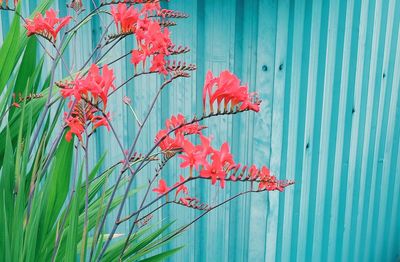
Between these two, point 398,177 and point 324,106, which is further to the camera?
point 398,177

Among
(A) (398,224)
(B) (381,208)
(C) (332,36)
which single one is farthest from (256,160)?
(A) (398,224)

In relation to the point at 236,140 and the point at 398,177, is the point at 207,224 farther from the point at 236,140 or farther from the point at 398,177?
the point at 398,177

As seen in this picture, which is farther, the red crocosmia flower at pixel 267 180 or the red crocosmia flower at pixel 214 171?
the red crocosmia flower at pixel 267 180

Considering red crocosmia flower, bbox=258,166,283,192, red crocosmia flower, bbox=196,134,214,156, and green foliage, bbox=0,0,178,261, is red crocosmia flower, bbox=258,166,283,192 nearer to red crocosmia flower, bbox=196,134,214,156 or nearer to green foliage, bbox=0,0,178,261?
red crocosmia flower, bbox=196,134,214,156

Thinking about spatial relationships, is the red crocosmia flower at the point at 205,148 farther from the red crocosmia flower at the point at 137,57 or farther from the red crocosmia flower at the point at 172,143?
the red crocosmia flower at the point at 137,57

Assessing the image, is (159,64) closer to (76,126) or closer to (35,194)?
(76,126)

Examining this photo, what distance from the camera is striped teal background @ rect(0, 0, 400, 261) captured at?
78.4 inches

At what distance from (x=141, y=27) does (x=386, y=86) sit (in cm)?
210

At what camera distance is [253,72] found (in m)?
2.01

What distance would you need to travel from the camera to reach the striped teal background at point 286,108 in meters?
1.99

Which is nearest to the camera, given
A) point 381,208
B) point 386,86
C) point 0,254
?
point 0,254

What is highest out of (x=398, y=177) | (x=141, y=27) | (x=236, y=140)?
(x=141, y=27)

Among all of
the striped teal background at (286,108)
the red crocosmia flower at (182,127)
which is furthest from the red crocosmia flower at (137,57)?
the striped teal background at (286,108)

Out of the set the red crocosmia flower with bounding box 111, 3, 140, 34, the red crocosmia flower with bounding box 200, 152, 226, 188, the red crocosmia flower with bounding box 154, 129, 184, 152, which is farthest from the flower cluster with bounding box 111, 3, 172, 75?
the red crocosmia flower with bounding box 200, 152, 226, 188
